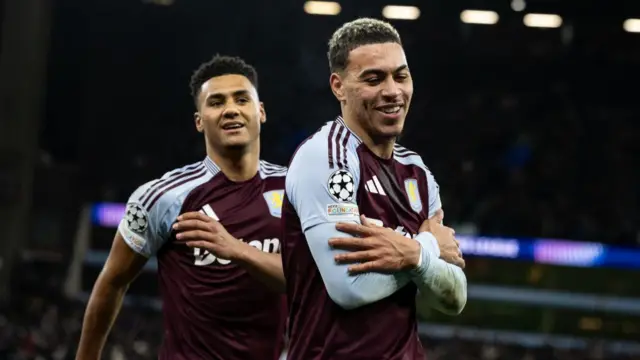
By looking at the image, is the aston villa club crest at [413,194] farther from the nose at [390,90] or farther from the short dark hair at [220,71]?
the short dark hair at [220,71]

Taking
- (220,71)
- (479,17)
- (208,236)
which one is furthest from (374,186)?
(479,17)

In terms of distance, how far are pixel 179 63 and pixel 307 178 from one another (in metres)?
13.9

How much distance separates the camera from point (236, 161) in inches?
152

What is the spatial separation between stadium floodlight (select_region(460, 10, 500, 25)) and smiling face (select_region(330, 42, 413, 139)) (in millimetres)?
12707

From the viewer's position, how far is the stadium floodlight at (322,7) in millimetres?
15242

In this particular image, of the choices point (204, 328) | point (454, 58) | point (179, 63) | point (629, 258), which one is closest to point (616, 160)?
point (629, 258)

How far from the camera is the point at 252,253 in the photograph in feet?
11.3

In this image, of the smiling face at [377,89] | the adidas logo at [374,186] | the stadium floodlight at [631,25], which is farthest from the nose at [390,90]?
the stadium floodlight at [631,25]

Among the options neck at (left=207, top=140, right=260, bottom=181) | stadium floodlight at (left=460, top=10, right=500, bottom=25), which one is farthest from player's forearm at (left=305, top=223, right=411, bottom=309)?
stadium floodlight at (left=460, top=10, right=500, bottom=25)

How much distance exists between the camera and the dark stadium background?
544 inches

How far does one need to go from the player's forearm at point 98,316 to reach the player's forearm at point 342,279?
143cm

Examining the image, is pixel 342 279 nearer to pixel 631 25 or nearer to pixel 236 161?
pixel 236 161

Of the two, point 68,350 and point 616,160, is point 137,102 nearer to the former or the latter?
point 68,350

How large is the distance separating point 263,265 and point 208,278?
311 millimetres
